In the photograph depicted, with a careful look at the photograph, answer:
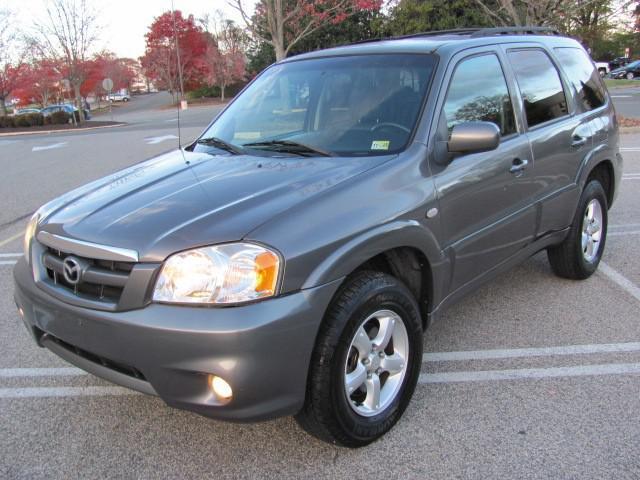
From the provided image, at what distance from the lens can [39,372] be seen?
348 cm

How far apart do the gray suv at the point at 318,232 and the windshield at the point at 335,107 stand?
13 mm

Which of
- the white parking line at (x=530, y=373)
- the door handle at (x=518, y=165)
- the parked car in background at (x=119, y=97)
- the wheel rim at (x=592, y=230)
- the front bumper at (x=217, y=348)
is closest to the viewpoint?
the front bumper at (x=217, y=348)

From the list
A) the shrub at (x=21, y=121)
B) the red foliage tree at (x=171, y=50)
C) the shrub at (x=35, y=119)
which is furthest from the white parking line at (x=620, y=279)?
the red foliage tree at (x=171, y=50)

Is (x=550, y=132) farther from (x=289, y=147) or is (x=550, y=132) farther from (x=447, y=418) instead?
(x=447, y=418)

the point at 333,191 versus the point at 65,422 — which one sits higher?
the point at 333,191

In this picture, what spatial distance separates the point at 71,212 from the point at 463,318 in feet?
8.41

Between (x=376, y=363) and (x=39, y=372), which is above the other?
(x=376, y=363)

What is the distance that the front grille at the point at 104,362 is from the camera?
2395mm

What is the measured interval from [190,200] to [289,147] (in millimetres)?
825

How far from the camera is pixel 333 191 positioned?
8.49 ft

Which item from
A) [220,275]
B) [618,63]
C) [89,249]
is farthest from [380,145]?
[618,63]

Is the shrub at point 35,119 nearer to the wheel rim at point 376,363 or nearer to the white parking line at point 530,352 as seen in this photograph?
the white parking line at point 530,352

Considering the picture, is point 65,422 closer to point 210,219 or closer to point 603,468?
point 210,219

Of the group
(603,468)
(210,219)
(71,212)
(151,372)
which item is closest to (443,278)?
(603,468)
